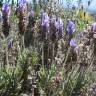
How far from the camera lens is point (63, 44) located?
13.6ft

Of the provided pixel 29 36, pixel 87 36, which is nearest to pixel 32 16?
pixel 29 36

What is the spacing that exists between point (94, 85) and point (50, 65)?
57 cm

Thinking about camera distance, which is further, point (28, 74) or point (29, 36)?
point (29, 36)

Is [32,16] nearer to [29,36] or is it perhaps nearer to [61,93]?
[29,36]

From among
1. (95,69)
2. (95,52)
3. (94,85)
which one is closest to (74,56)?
(95,52)

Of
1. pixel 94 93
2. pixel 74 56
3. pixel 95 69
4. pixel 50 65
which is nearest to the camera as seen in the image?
pixel 74 56

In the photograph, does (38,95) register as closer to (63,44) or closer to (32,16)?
(63,44)

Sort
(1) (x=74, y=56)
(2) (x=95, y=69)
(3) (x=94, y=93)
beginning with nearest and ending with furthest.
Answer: (1) (x=74, y=56), (3) (x=94, y=93), (2) (x=95, y=69)

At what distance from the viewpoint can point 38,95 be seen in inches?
158

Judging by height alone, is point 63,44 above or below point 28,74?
above

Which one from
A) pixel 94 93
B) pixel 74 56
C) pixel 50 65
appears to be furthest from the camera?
pixel 50 65

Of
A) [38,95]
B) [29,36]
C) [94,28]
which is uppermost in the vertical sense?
[94,28]

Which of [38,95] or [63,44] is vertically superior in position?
[63,44]

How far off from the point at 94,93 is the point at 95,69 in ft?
2.45
